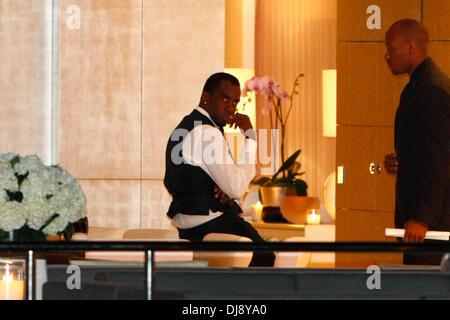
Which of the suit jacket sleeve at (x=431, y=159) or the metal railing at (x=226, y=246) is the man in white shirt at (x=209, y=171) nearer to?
the suit jacket sleeve at (x=431, y=159)

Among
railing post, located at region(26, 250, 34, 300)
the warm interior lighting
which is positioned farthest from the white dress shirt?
the warm interior lighting

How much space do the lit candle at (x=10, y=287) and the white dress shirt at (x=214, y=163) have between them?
131 centimetres

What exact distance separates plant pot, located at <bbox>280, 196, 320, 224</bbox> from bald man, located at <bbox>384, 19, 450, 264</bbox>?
3513mm

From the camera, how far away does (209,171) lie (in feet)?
11.8

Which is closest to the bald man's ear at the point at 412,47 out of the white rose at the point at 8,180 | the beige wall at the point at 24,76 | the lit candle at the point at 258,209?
the white rose at the point at 8,180

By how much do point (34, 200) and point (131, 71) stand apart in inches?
115

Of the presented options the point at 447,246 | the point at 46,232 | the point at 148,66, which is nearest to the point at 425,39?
the point at 46,232

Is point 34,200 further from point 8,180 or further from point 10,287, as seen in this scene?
point 10,287

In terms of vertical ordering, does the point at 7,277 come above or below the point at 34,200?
below

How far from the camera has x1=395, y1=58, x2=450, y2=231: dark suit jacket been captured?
3268 millimetres

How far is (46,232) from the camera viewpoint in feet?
8.75

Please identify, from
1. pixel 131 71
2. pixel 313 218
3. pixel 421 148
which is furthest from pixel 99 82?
pixel 421 148

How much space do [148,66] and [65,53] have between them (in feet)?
1.53

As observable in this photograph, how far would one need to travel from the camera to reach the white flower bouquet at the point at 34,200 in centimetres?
261
